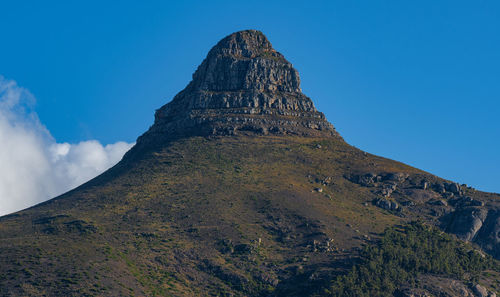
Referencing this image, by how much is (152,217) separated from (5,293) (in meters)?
53.7

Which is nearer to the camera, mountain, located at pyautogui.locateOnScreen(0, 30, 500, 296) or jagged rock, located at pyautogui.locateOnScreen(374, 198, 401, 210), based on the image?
mountain, located at pyautogui.locateOnScreen(0, 30, 500, 296)

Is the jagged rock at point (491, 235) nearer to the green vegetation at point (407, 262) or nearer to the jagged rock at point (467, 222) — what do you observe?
the jagged rock at point (467, 222)

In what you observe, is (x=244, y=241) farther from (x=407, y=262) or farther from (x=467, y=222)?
(x=467, y=222)

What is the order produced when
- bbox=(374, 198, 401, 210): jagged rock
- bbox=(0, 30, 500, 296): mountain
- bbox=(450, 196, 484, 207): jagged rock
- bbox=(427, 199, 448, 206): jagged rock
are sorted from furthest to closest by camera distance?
bbox=(427, 199, 448, 206): jagged rock, bbox=(450, 196, 484, 207): jagged rock, bbox=(374, 198, 401, 210): jagged rock, bbox=(0, 30, 500, 296): mountain

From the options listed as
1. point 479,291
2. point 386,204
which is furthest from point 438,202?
point 479,291

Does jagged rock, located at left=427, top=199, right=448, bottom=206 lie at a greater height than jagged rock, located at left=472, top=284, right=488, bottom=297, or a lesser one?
greater

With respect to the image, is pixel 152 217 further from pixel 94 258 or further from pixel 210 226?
pixel 94 258

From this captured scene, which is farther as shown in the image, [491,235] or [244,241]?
[491,235]

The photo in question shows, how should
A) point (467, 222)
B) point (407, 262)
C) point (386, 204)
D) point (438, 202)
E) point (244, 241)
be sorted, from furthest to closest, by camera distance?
point (438, 202)
point (386, 204)
point (467, 222)
point (244, 241)
point (407, 262)

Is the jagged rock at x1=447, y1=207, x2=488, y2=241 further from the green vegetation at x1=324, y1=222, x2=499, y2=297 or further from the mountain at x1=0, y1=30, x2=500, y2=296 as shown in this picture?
the green vegetation at x1=324, y1=222, x2=499, y2=297

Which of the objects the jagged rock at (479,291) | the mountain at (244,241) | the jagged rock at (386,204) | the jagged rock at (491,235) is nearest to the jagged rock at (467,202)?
the mountain at (244,241)

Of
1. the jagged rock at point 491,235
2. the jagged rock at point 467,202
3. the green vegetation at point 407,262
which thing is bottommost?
the green vegetation at point 407,262

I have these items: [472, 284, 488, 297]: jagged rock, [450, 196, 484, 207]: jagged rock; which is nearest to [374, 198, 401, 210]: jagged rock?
[450, 196, 484, 207]: jagged rock

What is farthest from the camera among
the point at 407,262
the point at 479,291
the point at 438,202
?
the point at 438,202
